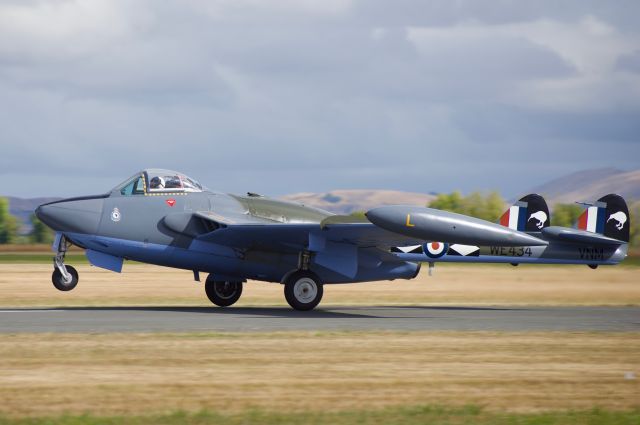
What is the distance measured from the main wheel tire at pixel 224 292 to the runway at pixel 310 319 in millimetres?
582

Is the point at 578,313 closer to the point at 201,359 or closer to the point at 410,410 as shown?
the point at 201,359

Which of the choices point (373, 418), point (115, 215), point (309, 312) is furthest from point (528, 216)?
point (373, 418)

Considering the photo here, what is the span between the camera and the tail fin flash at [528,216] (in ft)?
72.0

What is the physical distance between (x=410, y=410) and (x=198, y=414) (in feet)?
6.22

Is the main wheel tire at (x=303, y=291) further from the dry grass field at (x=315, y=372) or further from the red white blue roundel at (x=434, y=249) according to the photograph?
the dry grass field at (x=315, y=372)

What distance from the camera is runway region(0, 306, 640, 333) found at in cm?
1509

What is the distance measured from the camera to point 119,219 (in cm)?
1852

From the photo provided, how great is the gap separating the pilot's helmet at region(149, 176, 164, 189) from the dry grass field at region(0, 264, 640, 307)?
12.0ft

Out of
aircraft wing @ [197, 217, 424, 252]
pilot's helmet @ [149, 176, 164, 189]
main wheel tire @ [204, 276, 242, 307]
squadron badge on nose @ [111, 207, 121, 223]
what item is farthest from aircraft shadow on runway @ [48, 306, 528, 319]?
pilot's helmet @ [149, 176, 164, 189]

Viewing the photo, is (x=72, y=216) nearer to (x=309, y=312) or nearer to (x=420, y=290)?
(x=309, y=312)

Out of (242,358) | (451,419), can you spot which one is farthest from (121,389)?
(451,419)

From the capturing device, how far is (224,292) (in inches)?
816

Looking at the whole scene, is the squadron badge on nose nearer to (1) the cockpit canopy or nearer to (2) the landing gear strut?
(1) the cockpit canopy

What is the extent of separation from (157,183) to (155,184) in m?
0.04
